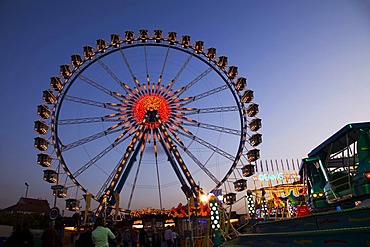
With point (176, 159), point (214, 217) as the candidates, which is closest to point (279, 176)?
point (176, 159)

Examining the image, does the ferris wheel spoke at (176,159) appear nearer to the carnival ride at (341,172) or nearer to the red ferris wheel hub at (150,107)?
the red ferris wheel hub at (150,107)

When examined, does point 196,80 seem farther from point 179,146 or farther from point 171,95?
point 179,146

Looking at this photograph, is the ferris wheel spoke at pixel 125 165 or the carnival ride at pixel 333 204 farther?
the ferris wheel spoke at pixel 125 165

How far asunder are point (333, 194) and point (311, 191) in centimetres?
163

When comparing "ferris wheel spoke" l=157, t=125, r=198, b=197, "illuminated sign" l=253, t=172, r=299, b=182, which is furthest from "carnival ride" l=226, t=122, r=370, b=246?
"illuminated sign" l=253, t=172, r=299, b=182

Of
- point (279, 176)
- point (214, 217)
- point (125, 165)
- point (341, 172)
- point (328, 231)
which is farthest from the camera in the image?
point (279, 176)

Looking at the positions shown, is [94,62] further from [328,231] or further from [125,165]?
[328,231]

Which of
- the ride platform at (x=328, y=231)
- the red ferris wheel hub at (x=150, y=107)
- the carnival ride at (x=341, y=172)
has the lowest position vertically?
the ride platform at (x=328, y=231)

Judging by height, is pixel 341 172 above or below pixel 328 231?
above

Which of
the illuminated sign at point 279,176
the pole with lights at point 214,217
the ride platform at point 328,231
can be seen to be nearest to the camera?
the ride platform at point 328,231

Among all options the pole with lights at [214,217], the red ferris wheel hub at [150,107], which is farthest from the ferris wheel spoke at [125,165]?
the pole with lights at [214,217]

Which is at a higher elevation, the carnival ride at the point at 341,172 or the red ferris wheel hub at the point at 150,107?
the red ferris wheel hub at the point at 150,107

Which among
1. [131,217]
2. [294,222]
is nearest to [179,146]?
[131,217]

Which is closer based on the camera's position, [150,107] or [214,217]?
[214,217]
